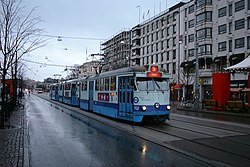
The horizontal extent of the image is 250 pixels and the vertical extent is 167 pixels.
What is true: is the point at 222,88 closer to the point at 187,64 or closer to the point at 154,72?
the point at 154,72

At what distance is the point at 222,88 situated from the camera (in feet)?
91.8

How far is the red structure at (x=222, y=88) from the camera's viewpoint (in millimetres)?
27828

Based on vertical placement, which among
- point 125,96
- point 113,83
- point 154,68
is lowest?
point 125,96

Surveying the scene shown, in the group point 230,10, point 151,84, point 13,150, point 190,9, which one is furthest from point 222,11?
point 13,150

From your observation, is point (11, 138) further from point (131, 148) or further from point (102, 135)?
point (131, 148)

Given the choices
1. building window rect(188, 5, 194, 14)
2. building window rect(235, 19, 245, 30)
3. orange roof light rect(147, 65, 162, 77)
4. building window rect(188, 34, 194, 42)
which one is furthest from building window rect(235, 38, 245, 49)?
orange roof light rect(147, 65, 162, 77)

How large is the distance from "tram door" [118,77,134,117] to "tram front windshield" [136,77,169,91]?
419 mm

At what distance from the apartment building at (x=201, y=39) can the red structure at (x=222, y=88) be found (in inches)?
136

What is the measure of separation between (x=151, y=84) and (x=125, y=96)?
5.17 ft

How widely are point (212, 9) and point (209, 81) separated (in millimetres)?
12328

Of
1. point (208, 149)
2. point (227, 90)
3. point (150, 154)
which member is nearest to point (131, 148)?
point (150, 154)

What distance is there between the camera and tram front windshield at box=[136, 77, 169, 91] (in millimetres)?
14508

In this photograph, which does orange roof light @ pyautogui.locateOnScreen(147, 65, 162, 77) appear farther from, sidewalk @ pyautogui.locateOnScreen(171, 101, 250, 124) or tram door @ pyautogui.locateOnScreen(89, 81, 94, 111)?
tram door @ pyautogui.locateOnScreen(89, 81, 94, 111)

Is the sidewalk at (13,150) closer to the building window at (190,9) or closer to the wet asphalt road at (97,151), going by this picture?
the wet asphalt road at (97,151)
